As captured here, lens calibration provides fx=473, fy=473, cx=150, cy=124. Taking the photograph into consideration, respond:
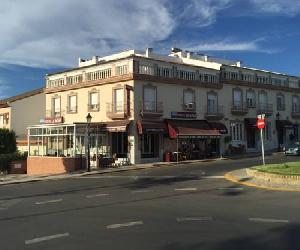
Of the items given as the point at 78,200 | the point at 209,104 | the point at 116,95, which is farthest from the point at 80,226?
the point at 209,104

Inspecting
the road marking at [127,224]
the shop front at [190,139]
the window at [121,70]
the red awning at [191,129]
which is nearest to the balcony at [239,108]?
the shop front at [190,139]

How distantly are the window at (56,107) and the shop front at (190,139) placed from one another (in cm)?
1200

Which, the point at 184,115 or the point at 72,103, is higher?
the point at 72,103

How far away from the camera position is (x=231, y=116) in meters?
46.8

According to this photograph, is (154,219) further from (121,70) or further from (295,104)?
(295,104)

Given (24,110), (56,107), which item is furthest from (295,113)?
(24,110)

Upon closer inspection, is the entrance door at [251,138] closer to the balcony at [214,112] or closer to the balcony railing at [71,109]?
the balcony at [214,112]

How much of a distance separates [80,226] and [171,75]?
101 feet

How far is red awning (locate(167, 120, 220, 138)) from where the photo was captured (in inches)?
1533

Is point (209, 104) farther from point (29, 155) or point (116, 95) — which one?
point (29, 155)

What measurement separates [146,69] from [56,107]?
1157cm

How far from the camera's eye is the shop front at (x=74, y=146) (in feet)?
115

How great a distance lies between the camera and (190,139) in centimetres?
4219

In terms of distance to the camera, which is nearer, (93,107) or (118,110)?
(118,110)
